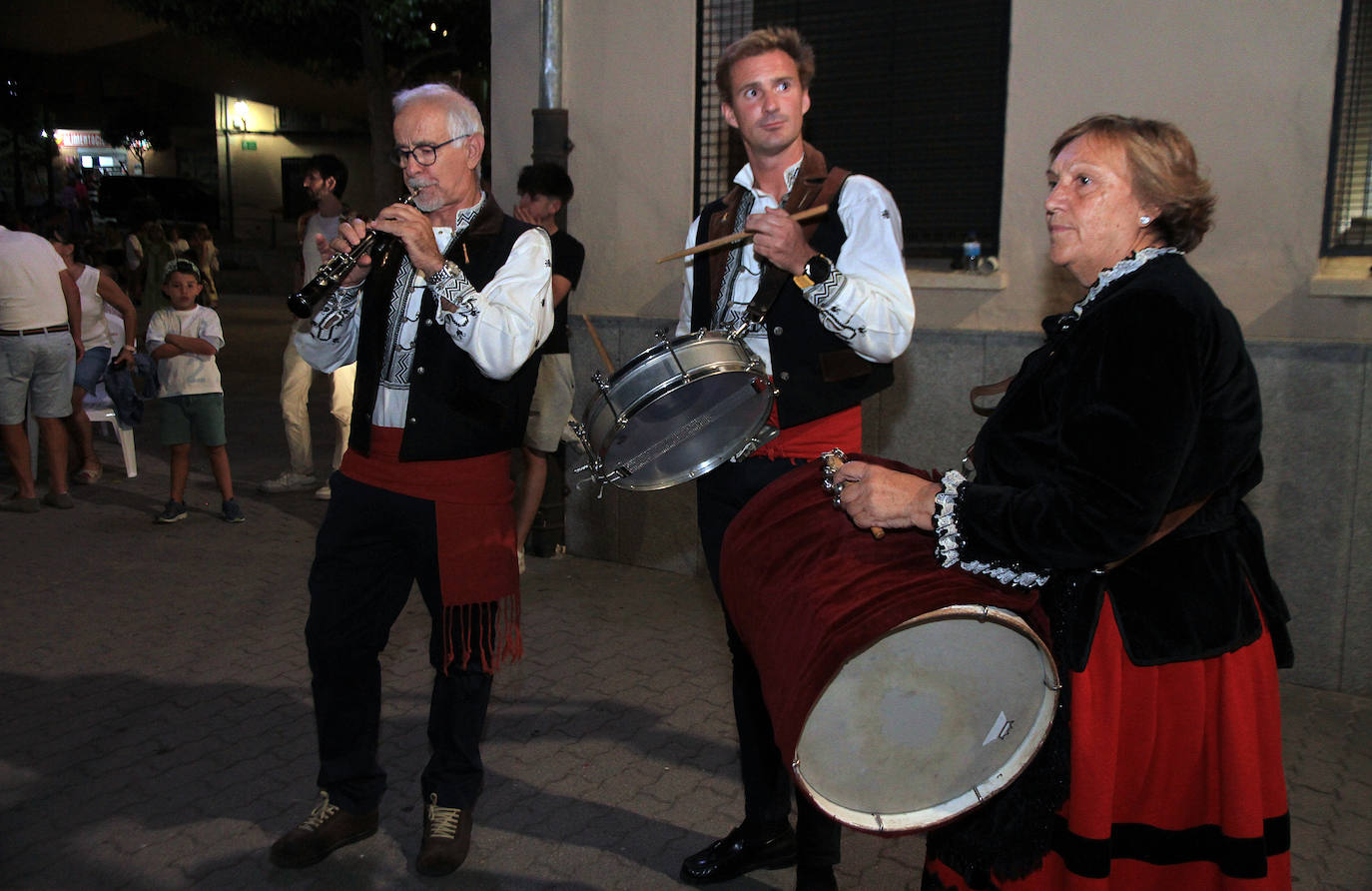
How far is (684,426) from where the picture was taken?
2928mm

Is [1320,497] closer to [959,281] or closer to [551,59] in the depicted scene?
[959,281]

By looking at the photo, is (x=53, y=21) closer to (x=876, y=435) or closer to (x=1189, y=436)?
(x=876, y=435)

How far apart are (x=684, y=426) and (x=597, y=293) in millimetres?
3768

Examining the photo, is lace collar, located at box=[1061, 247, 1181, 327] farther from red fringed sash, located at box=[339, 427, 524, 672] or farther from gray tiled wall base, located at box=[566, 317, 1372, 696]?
gray tiled wall base, located at box=[566, 317, 1372, 696]

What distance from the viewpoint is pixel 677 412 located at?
2.88m

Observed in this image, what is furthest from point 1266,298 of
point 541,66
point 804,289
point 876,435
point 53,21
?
point 53,21

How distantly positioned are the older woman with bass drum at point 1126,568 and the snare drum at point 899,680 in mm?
66

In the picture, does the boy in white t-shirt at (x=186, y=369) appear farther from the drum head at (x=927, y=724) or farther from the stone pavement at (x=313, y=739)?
the drum head at (x=927, y=724)

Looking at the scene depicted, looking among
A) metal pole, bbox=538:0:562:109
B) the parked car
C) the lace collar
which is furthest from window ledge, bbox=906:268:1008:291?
the parked car

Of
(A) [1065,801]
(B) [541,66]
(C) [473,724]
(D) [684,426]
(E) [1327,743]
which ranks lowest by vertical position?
(E) [1327,743]

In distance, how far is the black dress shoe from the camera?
10.7ft

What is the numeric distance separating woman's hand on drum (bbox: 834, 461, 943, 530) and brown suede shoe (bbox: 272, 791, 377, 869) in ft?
6.83

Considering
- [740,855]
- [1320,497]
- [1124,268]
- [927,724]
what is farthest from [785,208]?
[1320,497]

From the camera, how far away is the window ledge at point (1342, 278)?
455cm
